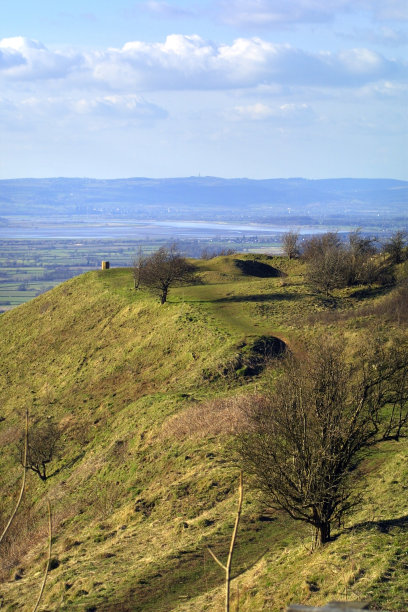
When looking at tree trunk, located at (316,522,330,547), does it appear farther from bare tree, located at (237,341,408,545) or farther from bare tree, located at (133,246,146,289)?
bare tree, located at (133,246,146,289)

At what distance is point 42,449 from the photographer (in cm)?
3180

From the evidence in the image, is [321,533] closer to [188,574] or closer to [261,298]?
Result: [188,574]

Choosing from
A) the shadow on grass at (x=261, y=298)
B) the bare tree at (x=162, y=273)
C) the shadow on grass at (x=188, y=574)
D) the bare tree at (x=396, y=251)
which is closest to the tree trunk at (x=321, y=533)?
the shadow on grass at (x=188, y=574)

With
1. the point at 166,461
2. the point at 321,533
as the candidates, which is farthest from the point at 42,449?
the point at 321,533

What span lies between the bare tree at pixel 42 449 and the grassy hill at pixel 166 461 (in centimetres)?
53

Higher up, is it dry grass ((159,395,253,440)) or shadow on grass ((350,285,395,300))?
shadow on grass ((350,285,395,300))

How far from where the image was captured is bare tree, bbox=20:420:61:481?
3091 centimetres

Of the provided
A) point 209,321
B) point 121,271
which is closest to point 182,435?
point 209,321

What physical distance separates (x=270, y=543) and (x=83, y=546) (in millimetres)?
6950

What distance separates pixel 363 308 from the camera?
40.9 metres

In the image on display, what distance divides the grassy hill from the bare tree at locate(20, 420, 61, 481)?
53cm

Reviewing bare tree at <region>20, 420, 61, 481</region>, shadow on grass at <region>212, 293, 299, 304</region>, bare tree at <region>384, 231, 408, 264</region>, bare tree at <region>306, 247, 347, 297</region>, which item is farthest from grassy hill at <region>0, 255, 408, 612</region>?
bare tree at <region>384, 231, 408, 264</region>

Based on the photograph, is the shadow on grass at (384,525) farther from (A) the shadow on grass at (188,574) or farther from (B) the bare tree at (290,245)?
(B) the bare tree at (290,245)

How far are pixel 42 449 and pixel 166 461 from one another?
9.48 meters
